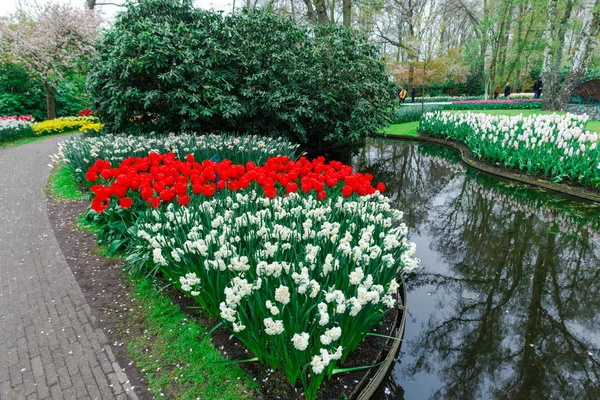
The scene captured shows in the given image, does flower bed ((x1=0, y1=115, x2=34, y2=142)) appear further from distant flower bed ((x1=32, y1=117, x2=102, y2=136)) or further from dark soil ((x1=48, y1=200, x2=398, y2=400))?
dark soil ((x1=48, y1=200, x2=398, y2=400))

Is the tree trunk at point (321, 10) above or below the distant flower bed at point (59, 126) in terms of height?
above

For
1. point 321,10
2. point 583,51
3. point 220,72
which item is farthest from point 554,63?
point 220,72

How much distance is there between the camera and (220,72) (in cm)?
888

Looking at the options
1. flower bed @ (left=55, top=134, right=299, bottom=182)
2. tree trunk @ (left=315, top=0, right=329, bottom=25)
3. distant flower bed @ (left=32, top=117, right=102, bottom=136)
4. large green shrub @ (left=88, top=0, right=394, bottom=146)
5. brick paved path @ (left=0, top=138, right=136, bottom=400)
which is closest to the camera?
brick paved path @ (left=0, top=138, right=136, bottom=400)

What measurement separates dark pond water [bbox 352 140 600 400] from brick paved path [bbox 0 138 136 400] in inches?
83.1

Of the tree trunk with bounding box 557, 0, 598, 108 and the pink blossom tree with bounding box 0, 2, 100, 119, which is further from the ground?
the pink blossom tree with bounding box 0, 2, 100, 119

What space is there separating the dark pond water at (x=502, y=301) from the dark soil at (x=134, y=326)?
29 centimetres

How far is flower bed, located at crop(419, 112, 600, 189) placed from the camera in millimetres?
6852

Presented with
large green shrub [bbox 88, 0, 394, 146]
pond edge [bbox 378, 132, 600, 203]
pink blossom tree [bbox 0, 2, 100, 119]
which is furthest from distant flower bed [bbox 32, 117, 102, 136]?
pond edge [bbox 378, 132, 600, 203]

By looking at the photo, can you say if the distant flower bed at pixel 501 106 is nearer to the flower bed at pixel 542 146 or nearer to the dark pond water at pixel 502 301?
the flower bed at pixel 542 146

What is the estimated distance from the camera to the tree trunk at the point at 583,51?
14422 millimetres

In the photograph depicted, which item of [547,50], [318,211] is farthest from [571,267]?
[547,50]

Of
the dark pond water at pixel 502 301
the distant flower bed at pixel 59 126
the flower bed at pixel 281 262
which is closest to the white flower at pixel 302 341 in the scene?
the flower bed at pixel 281 262

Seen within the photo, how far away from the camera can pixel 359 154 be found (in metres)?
12.4
